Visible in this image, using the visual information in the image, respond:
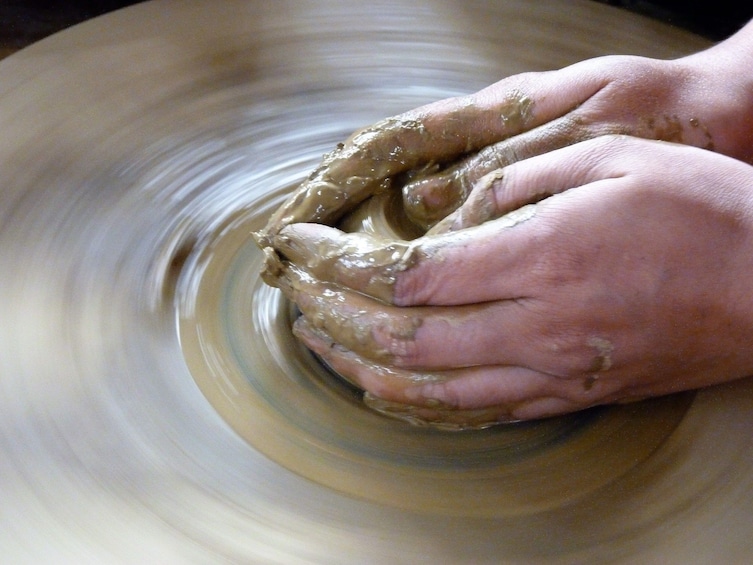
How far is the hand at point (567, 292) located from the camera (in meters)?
0.81

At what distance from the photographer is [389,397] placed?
876 mm

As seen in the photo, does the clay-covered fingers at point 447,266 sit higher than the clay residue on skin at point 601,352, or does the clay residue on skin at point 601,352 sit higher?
the clay-covered fingers at point 447,266

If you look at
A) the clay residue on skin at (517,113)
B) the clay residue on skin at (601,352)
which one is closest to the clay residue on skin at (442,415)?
the clay residue on skin at (601,352)

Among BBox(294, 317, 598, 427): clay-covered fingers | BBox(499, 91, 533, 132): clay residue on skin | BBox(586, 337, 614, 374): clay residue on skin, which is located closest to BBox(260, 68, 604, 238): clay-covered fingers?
BBox(499, 91, 533, 132): clay residue on skin

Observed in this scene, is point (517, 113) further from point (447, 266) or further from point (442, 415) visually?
point (442, 415)

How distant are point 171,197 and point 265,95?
0.31 m

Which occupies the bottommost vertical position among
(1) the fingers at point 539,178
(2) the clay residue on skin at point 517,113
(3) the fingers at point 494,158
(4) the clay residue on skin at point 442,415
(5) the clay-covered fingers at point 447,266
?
(4) the clay residue on skin at point 442,415

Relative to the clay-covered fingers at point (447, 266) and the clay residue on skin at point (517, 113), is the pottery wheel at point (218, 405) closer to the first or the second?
the clay-covered fingers at point (447, 266)

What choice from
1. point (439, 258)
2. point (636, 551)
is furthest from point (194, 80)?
point (636, 551)

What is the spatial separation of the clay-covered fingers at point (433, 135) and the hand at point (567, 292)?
5.8 inches

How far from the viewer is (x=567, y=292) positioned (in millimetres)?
803

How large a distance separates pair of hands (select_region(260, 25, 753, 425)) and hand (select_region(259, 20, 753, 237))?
0.11 m

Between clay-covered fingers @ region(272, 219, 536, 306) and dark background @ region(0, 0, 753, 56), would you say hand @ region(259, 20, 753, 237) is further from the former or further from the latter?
dark background @ region(0, 0, 753, 56)

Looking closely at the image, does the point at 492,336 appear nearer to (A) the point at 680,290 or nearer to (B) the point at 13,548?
(A) the point at 680,290
